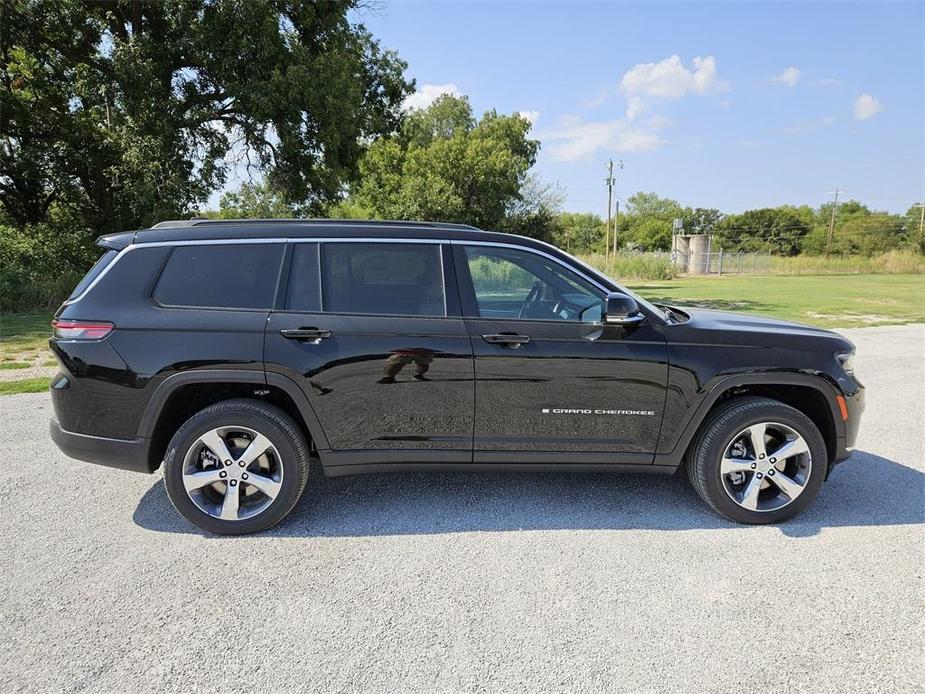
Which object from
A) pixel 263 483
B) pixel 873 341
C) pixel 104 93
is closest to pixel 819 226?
pixel 873 341

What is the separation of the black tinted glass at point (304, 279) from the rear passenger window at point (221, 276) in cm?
10

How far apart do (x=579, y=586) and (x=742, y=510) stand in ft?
4.29

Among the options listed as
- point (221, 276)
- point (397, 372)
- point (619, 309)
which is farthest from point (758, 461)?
point (221, 276)

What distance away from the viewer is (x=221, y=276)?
134 inches

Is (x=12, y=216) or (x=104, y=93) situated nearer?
(x=104, y=93)

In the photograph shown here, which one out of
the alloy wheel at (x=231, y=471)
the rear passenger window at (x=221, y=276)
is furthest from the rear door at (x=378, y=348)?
the alloy wheel at (x=231, y=471)

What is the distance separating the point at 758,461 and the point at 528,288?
176 cm

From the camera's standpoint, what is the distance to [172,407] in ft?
11.2

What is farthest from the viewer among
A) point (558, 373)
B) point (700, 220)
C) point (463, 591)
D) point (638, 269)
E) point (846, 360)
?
point (700, 220)

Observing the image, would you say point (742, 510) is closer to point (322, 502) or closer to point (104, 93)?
point (322, 502)

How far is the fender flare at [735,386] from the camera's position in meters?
3.44

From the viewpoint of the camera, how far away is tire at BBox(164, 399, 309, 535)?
3268 mm

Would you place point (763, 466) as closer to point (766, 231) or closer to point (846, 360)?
point (846, 360)

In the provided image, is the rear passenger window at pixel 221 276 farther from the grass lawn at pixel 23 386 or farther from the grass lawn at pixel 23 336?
the grass lawn at pixel 23 336
